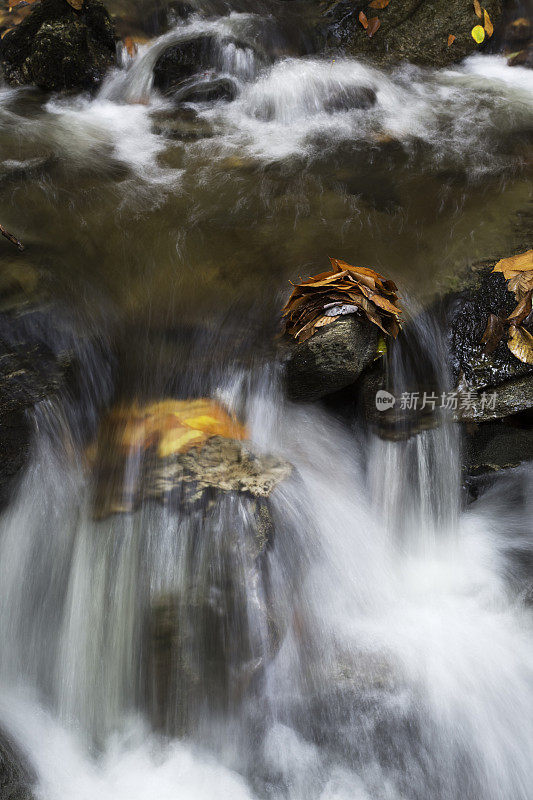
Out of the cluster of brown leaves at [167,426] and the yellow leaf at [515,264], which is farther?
the yellow leaf at [515,264]

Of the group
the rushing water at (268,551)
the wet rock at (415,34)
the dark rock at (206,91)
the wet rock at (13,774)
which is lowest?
the wet rock at (13,774)

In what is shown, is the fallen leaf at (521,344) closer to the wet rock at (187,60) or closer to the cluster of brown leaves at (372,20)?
the wet rock at (187,60)

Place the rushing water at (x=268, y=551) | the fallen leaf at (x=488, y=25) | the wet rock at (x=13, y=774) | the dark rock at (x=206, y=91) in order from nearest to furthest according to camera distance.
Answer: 1. the wet rock at (x=13, y=774)
2. the rushing water at (x=268, y=551)
3. the dark rock at (x=206, y=91)
4. the fallen leaf at (x=488, y=25)

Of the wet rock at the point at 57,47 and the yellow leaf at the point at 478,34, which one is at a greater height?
the yellow leaf at the point at 478,34

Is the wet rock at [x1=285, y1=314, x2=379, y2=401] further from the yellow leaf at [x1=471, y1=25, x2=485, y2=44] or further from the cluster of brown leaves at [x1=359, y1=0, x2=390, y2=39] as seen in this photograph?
the yellow leaf at [x1=471, y1=25, x2=485, y2=44]

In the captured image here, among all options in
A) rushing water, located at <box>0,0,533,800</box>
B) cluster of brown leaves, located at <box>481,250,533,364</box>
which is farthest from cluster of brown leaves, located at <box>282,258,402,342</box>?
cluster of brown leaves, located at <box>481,250,533,364</box>

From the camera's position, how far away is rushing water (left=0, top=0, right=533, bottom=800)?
2.72 m

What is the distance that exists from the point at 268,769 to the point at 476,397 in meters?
2.10

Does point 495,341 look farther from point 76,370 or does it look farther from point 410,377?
point 76,370

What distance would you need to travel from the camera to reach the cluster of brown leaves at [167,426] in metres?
3.05

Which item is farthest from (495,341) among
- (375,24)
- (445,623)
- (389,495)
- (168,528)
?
(375,24)

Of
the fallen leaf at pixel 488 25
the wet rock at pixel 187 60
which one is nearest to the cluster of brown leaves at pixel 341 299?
the wet rock at pixel 187 60

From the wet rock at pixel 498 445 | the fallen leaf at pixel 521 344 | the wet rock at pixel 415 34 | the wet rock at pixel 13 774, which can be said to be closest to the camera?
the wet rock at pixel 13 774

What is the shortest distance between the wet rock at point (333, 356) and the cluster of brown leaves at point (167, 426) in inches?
17.0
